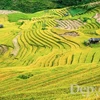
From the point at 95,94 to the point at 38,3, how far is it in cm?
6433

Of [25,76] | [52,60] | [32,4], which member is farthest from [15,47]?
[32,4]

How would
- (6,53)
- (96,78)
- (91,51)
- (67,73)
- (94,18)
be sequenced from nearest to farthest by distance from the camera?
(96,78) < (67,73) < (91,51) < (6,53) < (94,18)

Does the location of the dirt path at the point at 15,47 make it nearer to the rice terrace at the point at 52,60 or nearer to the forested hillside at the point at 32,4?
the rice terrace at the point at 52,60

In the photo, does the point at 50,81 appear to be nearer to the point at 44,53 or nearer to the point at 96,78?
the point at 96,78

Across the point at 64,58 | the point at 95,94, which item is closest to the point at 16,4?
the point at 64,58

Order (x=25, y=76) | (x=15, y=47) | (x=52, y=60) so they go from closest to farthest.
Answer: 1. (x=25, y=76)
2. (x=52, y=60)
3. (x=15, y=47)

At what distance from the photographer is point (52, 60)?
80.3 feet

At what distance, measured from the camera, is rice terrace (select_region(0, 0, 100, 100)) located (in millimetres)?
12145

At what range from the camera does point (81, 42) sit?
30.8 metres

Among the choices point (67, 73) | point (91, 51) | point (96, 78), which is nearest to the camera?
point (96, 78)

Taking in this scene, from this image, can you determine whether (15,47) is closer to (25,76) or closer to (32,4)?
(25,76)

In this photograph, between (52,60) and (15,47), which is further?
(15,47)

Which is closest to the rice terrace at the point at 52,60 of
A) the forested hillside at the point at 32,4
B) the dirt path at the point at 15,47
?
the dirt path at the point at 15,47

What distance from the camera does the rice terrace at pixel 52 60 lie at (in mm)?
12145
